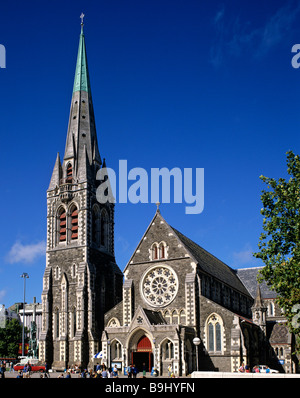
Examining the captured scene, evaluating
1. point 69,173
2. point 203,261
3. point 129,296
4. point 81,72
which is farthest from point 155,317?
point 81,72

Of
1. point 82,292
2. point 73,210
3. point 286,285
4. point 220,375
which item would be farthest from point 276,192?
point 73,210

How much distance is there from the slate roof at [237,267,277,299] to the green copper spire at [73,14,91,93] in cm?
3397

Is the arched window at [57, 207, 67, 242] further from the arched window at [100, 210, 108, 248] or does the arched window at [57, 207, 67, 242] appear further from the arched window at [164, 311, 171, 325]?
the arched window at [164, 311, 171, 325]

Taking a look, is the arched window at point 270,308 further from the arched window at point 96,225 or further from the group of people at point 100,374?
the group of people at point 100,374

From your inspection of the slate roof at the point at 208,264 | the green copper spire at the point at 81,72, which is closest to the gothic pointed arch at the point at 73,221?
the slate roof at the point at 208,264

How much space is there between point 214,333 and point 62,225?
2420 centimetres

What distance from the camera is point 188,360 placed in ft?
153

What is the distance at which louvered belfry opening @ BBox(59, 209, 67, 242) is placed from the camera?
2449 inches

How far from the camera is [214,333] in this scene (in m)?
48.1

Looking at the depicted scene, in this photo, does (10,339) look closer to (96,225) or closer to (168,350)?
(96,225)

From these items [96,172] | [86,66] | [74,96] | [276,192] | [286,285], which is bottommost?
[286,285]
